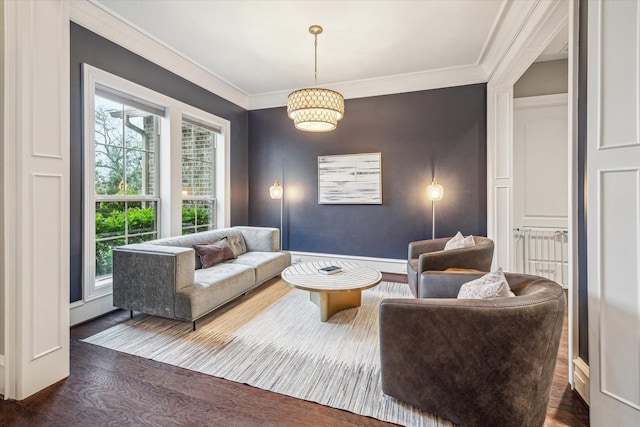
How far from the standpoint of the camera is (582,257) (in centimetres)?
183

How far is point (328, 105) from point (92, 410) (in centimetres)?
277

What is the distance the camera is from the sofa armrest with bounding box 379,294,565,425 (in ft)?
4.48

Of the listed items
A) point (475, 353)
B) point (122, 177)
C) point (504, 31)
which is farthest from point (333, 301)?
point (504, 31)

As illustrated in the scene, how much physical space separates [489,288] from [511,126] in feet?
10.2

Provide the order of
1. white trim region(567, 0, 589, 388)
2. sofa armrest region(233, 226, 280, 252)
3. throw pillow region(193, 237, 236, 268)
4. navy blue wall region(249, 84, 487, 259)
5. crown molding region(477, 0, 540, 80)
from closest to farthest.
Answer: white trim region(567, 0, 589, 388) → crown molding region(477, 0, 540, 80) → throw pillow region(193, 237, 236, 268) → navy blue wall region(249, 84, 487, 259) → sofa armrest region(233, 226, 280, 252)

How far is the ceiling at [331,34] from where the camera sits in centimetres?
Result: 274

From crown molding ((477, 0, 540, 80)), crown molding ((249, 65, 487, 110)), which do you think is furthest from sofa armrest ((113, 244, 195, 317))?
crown molding ((477, 0, 540, 80))

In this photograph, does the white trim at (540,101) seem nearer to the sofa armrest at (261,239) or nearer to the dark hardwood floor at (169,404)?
the dark hardwood floor at (169,404)

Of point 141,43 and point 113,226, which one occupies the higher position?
point 141,43

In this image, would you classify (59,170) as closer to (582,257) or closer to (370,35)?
(370,35)

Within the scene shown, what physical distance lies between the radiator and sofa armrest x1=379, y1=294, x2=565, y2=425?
3061 mm

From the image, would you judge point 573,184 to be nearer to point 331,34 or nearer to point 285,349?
point 285,349

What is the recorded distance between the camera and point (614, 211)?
1468mm

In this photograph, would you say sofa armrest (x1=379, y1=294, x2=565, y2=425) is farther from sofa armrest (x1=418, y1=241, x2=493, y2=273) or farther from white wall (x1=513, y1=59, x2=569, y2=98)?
white wall (x1=513, y1=59, x2=569, y2=98)
